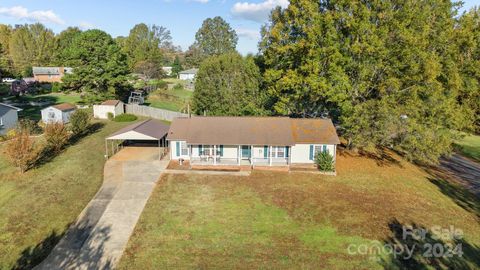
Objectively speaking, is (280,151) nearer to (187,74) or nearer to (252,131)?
(252,131)

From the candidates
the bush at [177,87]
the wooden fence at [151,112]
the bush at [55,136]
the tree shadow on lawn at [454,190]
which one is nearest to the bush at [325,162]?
the tree shadow on lawn at [454,190]

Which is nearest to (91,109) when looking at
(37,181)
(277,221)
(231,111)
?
(231,111)

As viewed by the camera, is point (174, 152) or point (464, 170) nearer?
point (174, 152)

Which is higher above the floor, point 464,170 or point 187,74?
point 187,74

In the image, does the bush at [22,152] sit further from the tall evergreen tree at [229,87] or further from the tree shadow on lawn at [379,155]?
the tree shadow on lawn at [379,155]

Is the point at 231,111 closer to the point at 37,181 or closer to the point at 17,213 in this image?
the point at 37,181

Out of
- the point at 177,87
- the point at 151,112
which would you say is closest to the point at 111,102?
the point at 151,112

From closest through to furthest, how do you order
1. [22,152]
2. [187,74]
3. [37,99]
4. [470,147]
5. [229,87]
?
[22,152], [229,87], [470,147], [37,99], [187,74]
